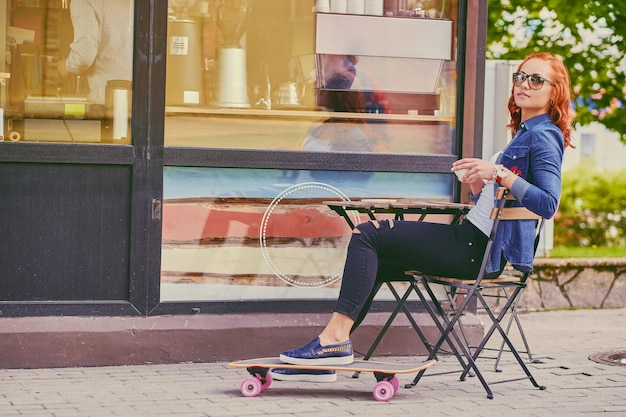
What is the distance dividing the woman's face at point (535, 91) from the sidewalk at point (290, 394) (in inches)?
56.0

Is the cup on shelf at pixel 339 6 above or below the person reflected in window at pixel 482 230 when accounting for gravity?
above

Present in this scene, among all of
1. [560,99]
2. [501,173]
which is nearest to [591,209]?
[560,99]

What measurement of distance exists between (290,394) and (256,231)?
1359mm

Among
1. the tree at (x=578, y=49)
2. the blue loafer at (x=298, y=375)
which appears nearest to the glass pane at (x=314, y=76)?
the blue loafer at (x=298, y=375)

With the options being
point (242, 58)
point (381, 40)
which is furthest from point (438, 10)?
point (242, 58)

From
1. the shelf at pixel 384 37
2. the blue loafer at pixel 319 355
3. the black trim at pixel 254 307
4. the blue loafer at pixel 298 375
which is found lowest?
the blue loafer at pixel 298 375

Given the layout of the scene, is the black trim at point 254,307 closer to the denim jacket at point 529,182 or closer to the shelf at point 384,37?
the denim jacket at point 529,182

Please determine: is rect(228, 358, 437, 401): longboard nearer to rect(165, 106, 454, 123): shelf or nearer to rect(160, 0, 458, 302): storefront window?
rect(160, 0, 458, 302): storefront window

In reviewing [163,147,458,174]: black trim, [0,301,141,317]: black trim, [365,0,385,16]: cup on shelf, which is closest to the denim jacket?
[163,147,458,174]: black trim

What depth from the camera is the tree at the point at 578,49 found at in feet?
40.0

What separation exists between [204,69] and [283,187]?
84 cm

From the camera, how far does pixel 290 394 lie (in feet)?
18.1

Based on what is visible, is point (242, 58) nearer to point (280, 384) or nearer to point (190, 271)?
point (190, 271)

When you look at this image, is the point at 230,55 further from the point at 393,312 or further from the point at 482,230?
the point at 482,230
